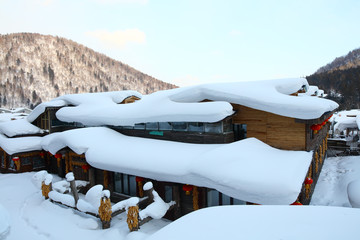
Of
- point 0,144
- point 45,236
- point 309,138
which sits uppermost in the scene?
point 309,138

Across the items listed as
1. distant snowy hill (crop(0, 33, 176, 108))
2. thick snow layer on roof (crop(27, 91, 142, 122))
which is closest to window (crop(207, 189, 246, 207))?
thick snow layer on roof (crop(27, 91, 142, 122))

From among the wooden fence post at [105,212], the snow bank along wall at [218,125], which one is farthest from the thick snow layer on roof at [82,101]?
the wooden fence post at [105,212]

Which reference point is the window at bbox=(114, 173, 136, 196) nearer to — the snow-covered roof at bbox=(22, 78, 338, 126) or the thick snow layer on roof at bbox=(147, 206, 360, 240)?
the snow-covered roof at bbox=(22, 78, 338, 126)

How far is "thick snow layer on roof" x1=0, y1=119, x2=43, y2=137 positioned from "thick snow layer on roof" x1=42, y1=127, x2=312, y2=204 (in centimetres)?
704

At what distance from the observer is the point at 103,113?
15789 mm

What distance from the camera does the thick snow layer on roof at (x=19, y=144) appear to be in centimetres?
1702

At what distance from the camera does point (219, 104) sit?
36.0ft

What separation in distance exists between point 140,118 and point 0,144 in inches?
517

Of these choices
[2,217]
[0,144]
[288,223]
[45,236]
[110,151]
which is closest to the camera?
[288,223]

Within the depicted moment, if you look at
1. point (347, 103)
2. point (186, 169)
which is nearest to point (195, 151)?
→ point (186, 169)

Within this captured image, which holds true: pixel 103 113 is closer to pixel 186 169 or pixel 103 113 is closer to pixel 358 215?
pixel 186 169

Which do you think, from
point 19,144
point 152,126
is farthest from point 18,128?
point 152,126

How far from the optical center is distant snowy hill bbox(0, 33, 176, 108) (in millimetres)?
108169

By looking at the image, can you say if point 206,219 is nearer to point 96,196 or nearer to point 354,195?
point 354,195
